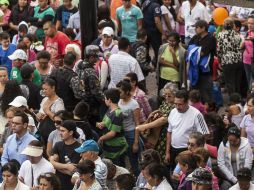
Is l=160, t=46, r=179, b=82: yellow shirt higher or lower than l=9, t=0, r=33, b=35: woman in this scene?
lower

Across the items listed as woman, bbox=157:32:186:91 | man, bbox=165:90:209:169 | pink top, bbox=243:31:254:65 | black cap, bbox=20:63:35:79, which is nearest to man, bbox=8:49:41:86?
black cap, bbox=20:63:35:79

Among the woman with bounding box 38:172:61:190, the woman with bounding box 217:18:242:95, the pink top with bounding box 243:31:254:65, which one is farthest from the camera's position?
the woman with bounding box 217:18:242:95

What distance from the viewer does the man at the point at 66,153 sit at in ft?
39.8

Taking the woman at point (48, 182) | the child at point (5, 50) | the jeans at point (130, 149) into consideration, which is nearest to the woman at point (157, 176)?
the woman at point (48, 182)

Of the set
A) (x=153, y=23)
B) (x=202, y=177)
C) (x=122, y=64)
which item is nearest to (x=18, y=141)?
(x=202, y=177)

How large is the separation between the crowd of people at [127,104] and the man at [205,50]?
2cm

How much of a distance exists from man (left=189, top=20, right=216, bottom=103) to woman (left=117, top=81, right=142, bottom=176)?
2674mm

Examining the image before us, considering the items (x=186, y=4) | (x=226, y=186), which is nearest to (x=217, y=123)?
(x=226, y=186)

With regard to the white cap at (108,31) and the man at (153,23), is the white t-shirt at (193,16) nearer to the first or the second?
the man at (153,23)

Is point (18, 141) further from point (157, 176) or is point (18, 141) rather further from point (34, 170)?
point (157, 176)

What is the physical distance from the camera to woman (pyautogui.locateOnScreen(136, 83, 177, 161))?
1337 centimetres

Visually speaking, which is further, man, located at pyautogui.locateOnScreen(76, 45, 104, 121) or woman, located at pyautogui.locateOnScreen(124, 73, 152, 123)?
man, located at pyautogui.locateOnScreen(76, 45, 104, 121)

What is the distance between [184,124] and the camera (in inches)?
511

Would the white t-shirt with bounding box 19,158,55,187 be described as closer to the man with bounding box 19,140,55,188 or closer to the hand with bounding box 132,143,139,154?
the man with bounding box 19,140,55,188
